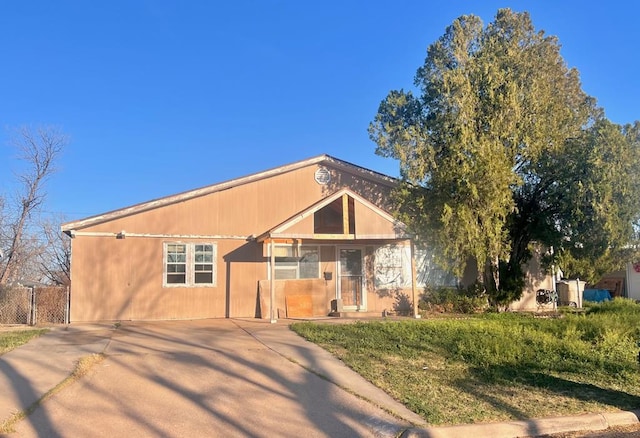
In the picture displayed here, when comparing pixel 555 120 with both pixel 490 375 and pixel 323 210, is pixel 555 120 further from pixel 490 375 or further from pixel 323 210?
pixel 490 375

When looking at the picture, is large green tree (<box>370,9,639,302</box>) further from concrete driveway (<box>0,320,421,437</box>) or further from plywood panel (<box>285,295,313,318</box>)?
concrete driveway (<box>0,320,421,437</box>)

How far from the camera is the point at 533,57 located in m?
18.3

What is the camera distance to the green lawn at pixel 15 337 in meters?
10.2

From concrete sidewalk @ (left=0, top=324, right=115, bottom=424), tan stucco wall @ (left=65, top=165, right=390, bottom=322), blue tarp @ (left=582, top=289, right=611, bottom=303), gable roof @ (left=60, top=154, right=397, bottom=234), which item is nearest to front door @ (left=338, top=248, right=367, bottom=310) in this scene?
tan stucco wall @ (left=65, top=165, right=390, bottom=322)

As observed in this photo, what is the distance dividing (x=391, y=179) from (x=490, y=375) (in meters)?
10.1

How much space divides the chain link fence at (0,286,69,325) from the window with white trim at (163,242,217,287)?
2.77m

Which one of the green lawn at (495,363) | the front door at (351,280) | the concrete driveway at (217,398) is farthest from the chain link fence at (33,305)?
the front door at (351,280)

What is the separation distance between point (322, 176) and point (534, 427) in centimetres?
1226

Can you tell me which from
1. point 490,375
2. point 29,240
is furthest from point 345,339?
point 29,240

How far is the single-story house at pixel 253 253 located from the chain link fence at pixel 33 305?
303 mm

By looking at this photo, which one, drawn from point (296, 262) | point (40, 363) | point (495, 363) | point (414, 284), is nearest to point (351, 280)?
point (296, 262)

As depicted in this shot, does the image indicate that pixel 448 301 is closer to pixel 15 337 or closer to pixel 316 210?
pixel 316 210

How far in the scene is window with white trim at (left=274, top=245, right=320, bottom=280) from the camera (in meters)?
16.8

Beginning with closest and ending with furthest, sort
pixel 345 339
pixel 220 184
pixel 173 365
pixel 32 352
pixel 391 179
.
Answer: pixel 173 365 → pixel 32 352 → pixel 345 339 → pixel 220 184 → pixel 391 179
